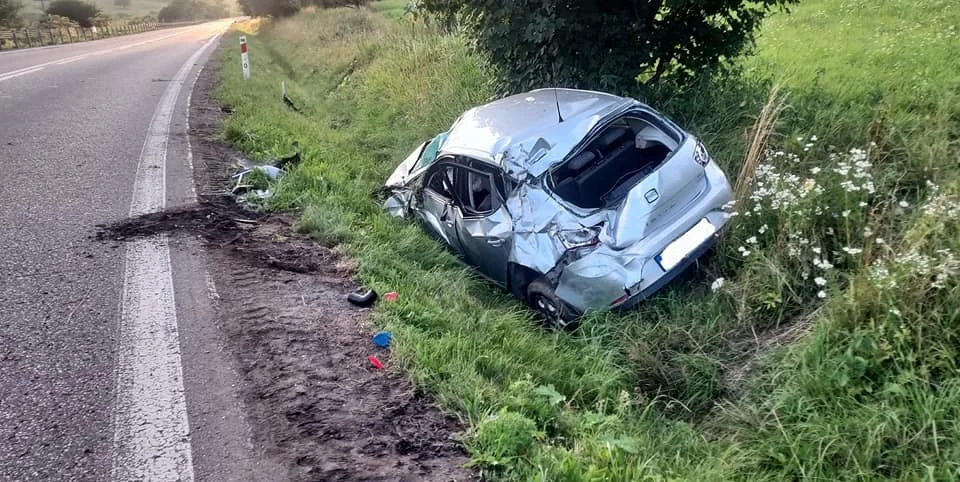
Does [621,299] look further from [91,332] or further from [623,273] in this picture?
[91,332]

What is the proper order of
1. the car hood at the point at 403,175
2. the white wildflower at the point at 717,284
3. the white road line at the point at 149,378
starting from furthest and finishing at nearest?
the car hood at the point at 403,175, the white wildflower at the point at 717,284, the white road line at the point at 149,378

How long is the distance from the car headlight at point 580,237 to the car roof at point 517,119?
879mm

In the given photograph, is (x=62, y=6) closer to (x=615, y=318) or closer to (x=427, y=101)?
(x=427, y=101)

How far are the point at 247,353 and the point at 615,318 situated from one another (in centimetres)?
252

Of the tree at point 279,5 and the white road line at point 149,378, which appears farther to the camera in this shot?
the tree at point 279,5

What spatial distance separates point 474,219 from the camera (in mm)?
5172

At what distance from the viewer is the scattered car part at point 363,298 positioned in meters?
4.05

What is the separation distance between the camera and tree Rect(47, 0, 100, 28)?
1736 inches

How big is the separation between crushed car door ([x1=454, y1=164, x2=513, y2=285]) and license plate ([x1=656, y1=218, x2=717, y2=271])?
1162 millimetres

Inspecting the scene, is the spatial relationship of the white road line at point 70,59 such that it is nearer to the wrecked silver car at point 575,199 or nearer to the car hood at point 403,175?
the car hood at point 403,175

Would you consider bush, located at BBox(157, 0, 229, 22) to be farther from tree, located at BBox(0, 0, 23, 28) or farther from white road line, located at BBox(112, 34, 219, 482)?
white road line, located at BBox(112, 34, 219, 482)

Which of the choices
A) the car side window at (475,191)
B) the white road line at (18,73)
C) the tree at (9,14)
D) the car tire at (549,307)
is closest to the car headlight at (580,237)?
the car tire at (549,307)

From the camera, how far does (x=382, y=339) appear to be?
354cm

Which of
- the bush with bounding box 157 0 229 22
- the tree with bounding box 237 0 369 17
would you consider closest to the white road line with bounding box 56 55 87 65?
the tree with bounding box 237 0 369 17
